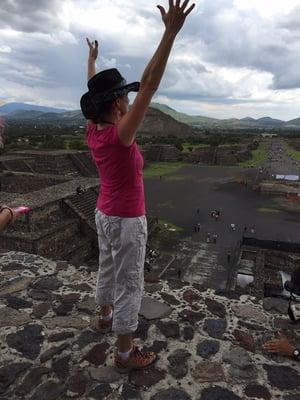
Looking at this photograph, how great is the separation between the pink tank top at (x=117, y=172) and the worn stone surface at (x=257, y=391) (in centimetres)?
142

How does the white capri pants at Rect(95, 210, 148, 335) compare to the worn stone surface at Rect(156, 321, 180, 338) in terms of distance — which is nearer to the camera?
the white capri pants at Rect(95, 210, 148, 335)

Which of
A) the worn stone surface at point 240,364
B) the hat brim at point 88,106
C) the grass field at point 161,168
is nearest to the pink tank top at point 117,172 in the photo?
the hat brim at point 88,106

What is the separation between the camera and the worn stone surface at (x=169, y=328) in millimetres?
3121

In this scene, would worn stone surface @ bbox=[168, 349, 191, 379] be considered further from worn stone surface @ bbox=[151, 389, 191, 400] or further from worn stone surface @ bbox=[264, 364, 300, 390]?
worn stone surface @ bbox=[264, 364, 300, 390]

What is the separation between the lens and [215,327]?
10.7ft

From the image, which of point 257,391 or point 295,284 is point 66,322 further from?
point 295,284

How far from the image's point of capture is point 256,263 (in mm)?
16188

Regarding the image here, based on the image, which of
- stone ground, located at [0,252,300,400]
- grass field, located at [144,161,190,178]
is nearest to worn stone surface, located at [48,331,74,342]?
stone ground, located at [0,252,300,400]

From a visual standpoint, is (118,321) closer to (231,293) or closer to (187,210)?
(231,293)

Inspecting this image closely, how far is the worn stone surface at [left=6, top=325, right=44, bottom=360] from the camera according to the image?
286 centimetres

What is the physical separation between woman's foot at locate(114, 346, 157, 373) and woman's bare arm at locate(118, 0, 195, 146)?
66.0 inches

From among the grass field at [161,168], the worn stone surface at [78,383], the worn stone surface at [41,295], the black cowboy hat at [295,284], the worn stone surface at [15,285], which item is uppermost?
the black cowboy hat at [295,284]

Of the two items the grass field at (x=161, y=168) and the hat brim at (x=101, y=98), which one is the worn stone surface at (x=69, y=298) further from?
the grass field at (x=161, y=168)

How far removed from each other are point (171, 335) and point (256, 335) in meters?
0.74
